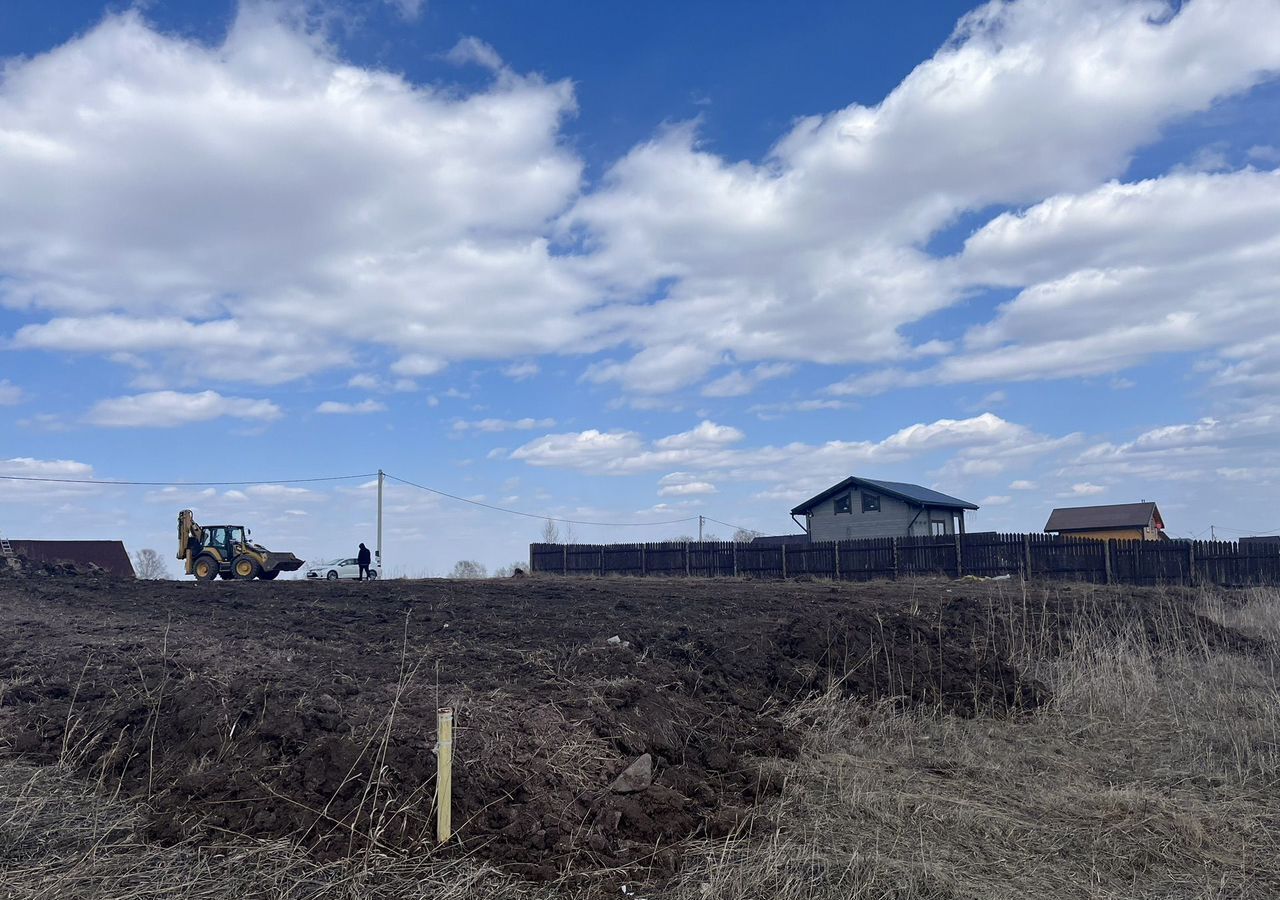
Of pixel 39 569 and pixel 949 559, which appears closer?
pixel 39 569

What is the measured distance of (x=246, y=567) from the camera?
33719mm

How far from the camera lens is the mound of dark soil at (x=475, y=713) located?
204 inches

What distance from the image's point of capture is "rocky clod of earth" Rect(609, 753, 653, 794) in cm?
592

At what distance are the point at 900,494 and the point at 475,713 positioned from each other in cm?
3569

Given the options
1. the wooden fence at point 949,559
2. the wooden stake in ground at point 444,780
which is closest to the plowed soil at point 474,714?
the wooden stake in ground at point 444,780

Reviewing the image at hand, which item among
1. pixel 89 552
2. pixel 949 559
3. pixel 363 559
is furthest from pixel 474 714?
pixel 89 552

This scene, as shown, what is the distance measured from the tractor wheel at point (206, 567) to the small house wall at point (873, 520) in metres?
25.0

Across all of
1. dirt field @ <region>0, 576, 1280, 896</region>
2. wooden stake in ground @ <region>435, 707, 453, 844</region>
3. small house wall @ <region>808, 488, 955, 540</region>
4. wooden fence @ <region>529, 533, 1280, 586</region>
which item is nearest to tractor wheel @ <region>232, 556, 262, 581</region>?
wooden fence @ <region>529, 533, 1280, 586</region>

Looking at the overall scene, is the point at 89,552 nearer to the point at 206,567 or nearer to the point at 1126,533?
the point at 206,567

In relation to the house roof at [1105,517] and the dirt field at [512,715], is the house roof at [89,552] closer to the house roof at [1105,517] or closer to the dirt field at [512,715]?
the dirt field at [512,715]

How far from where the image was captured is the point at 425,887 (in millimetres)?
4637

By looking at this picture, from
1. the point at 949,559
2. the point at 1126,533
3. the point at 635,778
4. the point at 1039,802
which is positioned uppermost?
the point at 1126,533

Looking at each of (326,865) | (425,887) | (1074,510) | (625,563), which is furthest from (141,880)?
(1074,510)

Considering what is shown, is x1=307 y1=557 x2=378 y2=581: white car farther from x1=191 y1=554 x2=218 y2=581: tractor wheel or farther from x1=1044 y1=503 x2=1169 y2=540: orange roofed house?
x1=1044 y1=503 x2=1169 y2=540: orange roofed house
